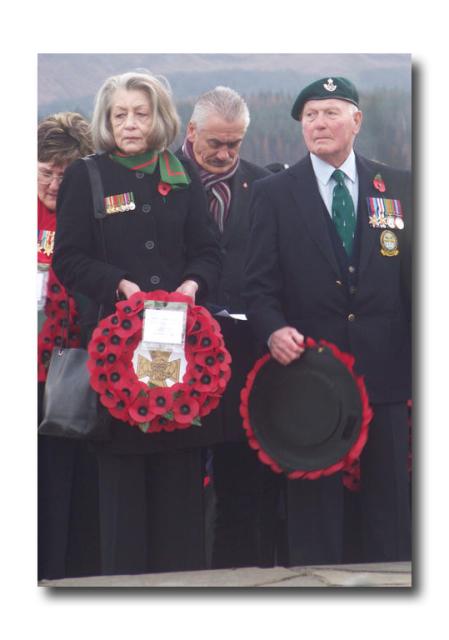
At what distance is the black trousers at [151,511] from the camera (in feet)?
15.0

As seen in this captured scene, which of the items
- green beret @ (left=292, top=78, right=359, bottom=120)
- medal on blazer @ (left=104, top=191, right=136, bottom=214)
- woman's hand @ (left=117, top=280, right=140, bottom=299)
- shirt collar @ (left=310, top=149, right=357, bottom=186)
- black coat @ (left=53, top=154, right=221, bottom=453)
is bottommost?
woman's hand @ (left=117, top=280, right=140, bottom=299)

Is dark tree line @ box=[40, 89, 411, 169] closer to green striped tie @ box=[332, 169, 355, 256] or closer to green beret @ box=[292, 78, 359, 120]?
green beret @ box=[292, 78, 359, 120]

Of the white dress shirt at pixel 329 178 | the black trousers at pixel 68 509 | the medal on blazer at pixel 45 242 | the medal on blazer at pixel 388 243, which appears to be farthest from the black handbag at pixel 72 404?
the medal on blazer at pixel 388 243

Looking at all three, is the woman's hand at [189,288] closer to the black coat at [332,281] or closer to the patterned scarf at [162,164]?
the black coat at [332,281]

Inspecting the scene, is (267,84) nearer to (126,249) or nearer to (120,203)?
(120,203)

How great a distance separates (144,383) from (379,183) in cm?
130

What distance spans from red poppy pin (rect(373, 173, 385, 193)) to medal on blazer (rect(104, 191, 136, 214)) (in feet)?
3.33

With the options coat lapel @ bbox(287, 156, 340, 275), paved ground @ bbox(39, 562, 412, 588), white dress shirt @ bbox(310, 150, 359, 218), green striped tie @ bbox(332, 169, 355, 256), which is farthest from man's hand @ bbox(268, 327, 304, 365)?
paved ground @ bbox(39, 562, 412, 588)

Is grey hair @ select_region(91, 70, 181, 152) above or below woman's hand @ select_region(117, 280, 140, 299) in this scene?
above

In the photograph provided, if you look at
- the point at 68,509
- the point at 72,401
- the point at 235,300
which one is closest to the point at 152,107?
the point at 235,300

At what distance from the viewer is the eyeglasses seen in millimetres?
4672

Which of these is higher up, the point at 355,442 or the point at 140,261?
the point at 140,261

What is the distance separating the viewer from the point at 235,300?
186 inches

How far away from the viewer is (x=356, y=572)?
4.68 m
